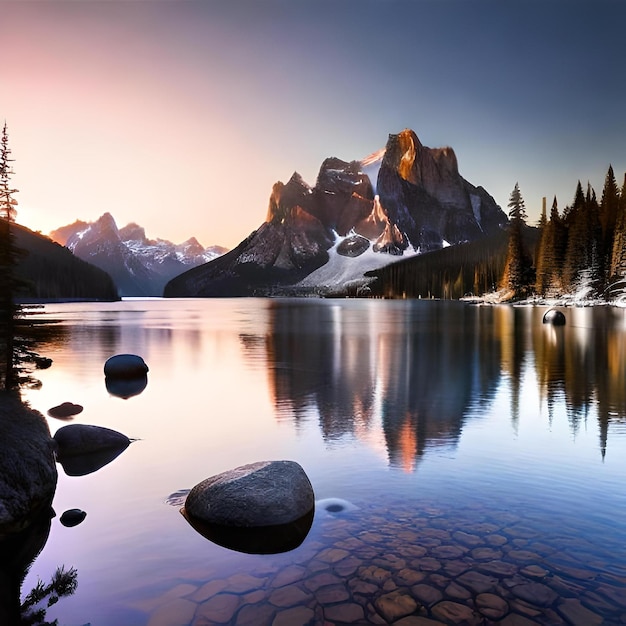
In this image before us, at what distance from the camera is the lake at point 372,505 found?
6.91 metres

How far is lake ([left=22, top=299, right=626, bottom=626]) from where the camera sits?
6.91 metres

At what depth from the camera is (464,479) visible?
11.9 m

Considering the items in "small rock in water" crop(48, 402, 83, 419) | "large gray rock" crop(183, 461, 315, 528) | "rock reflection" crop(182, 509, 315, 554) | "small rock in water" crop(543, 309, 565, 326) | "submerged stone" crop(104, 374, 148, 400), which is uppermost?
"small rock in water" crop(543, 309, 565, 326)

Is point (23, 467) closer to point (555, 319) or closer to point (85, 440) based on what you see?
point (85, 440)

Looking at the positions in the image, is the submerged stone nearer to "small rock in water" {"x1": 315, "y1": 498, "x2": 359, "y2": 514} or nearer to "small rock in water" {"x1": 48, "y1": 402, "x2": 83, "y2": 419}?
"small rock in water" {"x1": 48, "y1": 402, "x2": 83, "y2": 419}

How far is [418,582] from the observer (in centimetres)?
727

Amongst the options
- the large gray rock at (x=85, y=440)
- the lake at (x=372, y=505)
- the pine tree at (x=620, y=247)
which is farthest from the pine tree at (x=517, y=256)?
the large gray rock at (x=85, y=440)

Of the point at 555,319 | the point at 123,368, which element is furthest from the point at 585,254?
the point at 123,368

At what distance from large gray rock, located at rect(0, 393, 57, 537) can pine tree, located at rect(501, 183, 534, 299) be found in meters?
137

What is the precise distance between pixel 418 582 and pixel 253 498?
359cm

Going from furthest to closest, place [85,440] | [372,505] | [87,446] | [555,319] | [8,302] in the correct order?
[555,319], [8,302], [85,440], [87,446], [372,505]

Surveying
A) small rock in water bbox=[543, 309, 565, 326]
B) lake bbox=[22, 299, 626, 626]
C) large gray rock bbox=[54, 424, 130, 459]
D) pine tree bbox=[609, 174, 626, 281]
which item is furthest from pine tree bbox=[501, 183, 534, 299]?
large gray rock bbox=[54, 424, 130, 459]

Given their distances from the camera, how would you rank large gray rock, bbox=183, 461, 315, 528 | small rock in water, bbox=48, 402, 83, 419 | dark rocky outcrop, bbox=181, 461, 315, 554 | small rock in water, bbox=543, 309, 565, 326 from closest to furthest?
dark rocky outcrop, bbox=181, 461, 315, 554
large gray rock, bbox=183, 461, 315, 528
small rock in water, bbox=48, 402, 83, 419
small rock in water, bbox=543, 309, 565, 326

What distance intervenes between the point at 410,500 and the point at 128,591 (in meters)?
5.80
